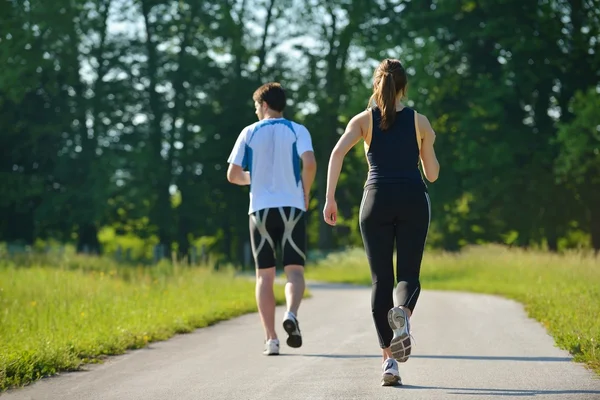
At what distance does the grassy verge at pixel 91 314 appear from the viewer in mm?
8992

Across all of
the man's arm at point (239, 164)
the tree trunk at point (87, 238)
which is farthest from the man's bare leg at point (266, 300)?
the tree trunk at point (87, 238)

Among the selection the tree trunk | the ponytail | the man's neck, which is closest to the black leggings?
the ponytail

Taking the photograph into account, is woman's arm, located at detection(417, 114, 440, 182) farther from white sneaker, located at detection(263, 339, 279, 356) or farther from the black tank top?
white sneaker, located at detection(263, 339, 279, 356)

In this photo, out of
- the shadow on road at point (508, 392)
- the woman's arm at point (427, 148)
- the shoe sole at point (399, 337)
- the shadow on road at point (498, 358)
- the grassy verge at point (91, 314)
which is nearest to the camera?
the shadow on road at point (508, 392)

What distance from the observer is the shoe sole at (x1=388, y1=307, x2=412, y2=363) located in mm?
7316

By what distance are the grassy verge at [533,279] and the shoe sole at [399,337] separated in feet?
5.24

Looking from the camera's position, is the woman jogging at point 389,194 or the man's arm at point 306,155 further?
the man's arm at point 306,155

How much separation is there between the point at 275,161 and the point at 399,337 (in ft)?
9.42

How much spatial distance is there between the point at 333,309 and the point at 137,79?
34.6 metres

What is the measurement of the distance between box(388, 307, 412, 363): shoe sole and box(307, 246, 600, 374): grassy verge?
160 cm

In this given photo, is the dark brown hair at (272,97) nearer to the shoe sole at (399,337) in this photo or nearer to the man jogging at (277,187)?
the man jogging at (277,187)

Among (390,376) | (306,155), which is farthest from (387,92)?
(306,155)

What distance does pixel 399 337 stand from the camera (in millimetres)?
7344

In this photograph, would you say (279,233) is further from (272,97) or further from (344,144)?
→ (344,144)
